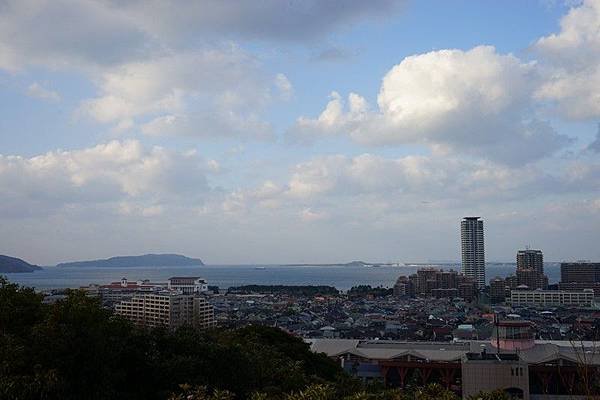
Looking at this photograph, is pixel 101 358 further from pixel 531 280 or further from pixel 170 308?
pixel 531 280

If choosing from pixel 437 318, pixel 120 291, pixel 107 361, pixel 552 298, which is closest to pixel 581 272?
pixel 552 298

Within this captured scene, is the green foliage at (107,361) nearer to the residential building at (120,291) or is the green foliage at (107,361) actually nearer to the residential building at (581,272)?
the residential building at (120,291)

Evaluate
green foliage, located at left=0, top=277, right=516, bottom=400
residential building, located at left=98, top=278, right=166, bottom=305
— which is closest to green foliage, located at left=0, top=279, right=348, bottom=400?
green foliage, located at left=0, top=277, right=516, bottom=400

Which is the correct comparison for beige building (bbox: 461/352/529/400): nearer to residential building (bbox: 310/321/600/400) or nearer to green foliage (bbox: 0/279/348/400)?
residential building (bbox: 310/321/600/400)

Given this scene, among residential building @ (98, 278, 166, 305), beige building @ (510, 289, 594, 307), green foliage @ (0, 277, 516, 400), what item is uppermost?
green foliage @ (0, 277, 516, 400)

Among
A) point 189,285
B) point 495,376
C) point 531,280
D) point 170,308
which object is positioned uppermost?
point 531,280

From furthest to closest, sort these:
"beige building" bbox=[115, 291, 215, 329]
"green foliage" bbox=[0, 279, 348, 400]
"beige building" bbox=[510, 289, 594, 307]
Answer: "beige building" bbox=[510, 289, 594, 307], "beige building" bbox=[115, 291, 215, 329], "green foliage" bbox=[0, 279, 348, 400]
